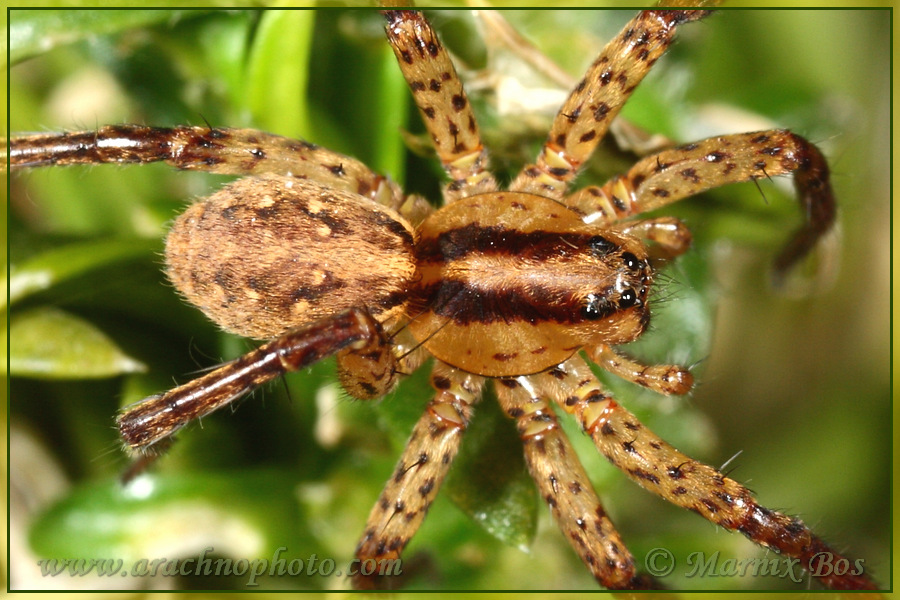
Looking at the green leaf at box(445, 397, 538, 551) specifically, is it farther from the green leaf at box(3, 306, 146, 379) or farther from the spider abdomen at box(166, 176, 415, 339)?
the green leaf at box(3, 306, 146, 379)

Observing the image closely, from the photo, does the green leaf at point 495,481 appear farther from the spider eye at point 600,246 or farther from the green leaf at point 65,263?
the green leaf at point 65,263

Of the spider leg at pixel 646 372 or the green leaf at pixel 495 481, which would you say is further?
the spider leg at pixel 646 372

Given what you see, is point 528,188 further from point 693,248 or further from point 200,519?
point 200,519

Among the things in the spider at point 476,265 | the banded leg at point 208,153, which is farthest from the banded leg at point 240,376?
the banded leg at point 208,153

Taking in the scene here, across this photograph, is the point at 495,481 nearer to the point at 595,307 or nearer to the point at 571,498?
the point at 571,498

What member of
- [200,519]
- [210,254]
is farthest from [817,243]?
[200,519]

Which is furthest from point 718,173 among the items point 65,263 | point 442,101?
point 65,263
